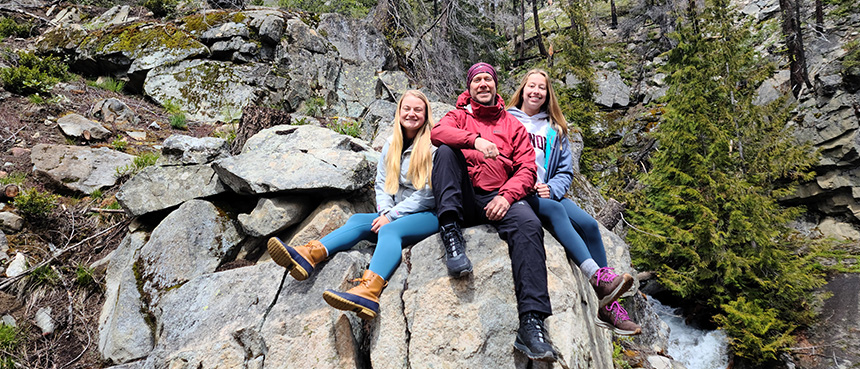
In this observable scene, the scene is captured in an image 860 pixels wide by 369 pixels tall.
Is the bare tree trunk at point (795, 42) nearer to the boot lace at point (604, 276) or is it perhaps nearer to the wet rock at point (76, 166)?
the boot lace at point (604, 276)

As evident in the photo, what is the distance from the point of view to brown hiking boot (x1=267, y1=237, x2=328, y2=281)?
2994 millimetres

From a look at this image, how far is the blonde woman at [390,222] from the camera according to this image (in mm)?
2965

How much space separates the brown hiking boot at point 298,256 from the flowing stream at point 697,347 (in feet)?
21.4

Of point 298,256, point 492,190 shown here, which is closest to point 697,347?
point 492,190

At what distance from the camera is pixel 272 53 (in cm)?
1011

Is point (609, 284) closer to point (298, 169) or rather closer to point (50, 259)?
point (298, 169)

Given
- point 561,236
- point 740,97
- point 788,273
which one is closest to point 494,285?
point 561,236

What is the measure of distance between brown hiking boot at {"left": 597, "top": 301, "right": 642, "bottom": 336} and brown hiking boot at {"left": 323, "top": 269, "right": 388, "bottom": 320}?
6.15 feet

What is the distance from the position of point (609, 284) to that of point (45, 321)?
19.4 ft

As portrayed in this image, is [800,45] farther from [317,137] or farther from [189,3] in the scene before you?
[189,3]

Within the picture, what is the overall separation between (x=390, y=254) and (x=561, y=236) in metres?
1.47

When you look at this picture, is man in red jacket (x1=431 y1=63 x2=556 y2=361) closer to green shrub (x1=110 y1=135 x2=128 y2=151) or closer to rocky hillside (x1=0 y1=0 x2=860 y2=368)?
rocky hillside (x1=0 y1=0 x2=860 y2=368)

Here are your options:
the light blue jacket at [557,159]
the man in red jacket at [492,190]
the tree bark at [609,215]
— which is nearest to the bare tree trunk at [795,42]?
the tree bark at [609,215]

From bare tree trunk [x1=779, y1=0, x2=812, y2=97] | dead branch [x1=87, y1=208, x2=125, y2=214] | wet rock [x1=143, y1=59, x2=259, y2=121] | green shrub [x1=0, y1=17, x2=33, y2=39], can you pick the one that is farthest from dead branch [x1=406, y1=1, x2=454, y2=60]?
green shrub [x1=0, y1=17, x2=33, y2=39]
